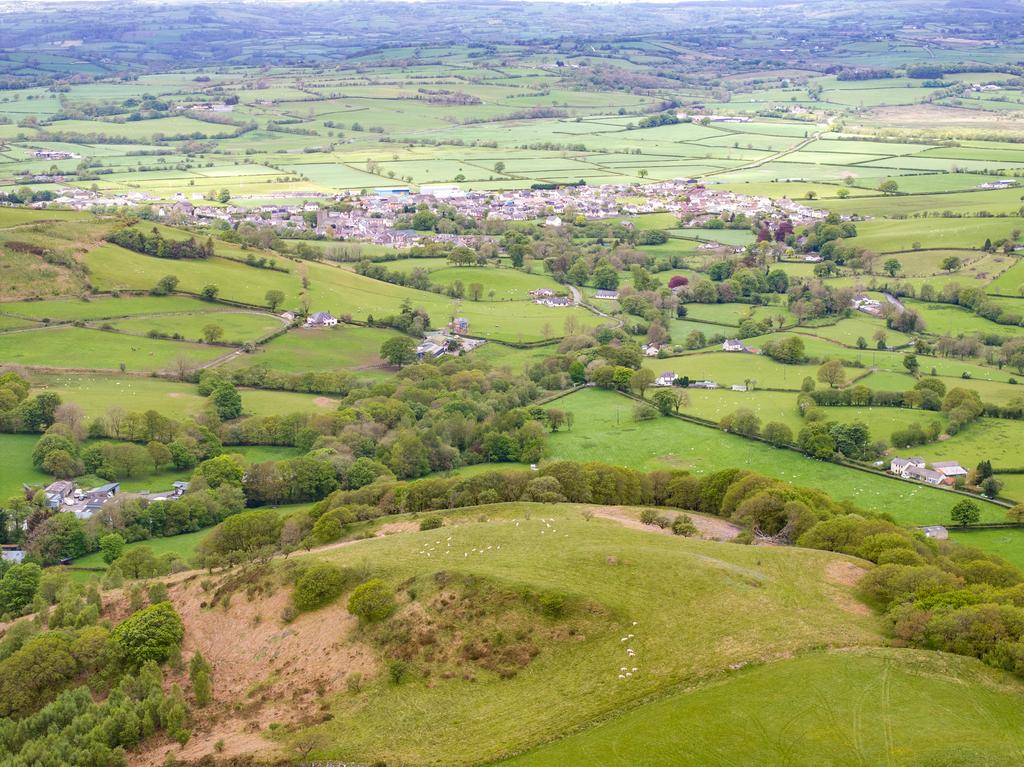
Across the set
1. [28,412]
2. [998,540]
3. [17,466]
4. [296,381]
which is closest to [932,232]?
[998,540]

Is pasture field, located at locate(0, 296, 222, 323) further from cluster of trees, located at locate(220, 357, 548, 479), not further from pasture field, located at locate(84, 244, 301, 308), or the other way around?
cluster of trees, located at locate(220, 357, 548, 479)

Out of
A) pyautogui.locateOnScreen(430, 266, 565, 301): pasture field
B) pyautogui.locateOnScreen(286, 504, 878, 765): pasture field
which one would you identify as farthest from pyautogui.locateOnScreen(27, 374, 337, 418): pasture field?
pyautogui.locateOnScreen(430, 266, 565, 301): pasture field

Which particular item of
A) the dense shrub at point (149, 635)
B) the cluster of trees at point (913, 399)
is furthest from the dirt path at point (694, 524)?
the dense shrub at point (149, 635)

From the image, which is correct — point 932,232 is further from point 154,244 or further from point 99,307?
point 99,307

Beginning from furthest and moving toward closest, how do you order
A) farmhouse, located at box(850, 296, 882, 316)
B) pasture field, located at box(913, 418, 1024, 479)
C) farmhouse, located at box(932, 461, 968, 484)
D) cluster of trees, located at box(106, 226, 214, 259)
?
cluster of trees, located at box(106, 226, 214, 259), farmhouse, located at box(850, 296, 882, 316), pasture field, located at box(913, 418, 1024, 479), farmhouse, located at box(932, 461, 968, 484)

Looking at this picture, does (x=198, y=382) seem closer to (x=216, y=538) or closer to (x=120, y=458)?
(x=120, y=458)

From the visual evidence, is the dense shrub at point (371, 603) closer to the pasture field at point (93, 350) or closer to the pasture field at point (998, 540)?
the pasture field at point (998, 540)

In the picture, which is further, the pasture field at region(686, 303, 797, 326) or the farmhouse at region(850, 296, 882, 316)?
the farmhouse at region(850, 296, 882, 316)

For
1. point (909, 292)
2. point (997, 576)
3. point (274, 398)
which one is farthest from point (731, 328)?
point (997, 576)
